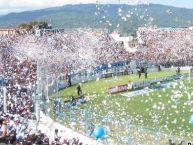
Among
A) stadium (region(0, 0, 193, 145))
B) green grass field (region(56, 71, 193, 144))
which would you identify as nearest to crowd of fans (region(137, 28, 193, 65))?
stadium (region(0, 0, 193, 145))

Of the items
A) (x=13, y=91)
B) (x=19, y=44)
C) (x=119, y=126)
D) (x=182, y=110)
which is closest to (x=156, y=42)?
(x=19, y=44)

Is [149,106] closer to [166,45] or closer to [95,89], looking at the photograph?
[95,89]

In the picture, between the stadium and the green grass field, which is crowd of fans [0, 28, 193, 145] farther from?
the green grass field

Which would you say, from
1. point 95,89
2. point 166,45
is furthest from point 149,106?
point 166,45

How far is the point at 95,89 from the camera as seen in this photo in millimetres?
49469

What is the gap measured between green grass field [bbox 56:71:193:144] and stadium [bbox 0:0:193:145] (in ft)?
0.19

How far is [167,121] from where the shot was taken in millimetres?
33344

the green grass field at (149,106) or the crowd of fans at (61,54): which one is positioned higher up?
the crowd of fans at (61,54)

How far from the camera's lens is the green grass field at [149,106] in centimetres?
3199

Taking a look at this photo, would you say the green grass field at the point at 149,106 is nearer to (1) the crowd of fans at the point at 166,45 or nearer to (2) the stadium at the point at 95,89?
(2) the stadium at the point at 95,89

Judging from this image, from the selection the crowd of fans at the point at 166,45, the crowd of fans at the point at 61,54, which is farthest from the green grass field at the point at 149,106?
the crowd of fans at the point at 166,45

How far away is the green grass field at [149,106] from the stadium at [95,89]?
2.3 inches

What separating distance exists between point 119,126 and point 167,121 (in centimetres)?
862

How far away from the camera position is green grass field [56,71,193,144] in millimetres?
31986
